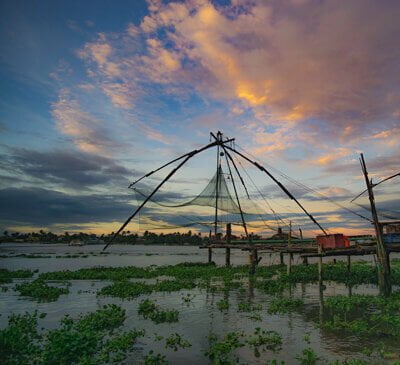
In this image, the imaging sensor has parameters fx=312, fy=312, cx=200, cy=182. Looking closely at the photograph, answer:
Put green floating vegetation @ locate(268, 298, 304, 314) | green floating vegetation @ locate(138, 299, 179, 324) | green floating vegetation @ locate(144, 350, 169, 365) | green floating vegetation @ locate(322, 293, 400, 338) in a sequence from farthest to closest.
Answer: green floating vegetation @ locate(268, 298, 304, 314), green floating vegetation @ locate(138, 299, 179, 324), green floating vegetation @ locate(322, 293, 400, 338), green floating vegetation @ locate(144, 350, 169, 365)

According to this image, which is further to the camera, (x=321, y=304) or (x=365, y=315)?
(x=321, y=304)

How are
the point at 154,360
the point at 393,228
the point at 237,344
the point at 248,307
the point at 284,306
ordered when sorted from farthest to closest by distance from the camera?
the point at 393,228 → the point at 284,306 → the point at 248,307 → the point at 237,344 → the point at 154,360

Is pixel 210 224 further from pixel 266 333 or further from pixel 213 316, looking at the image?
pixel 266 333

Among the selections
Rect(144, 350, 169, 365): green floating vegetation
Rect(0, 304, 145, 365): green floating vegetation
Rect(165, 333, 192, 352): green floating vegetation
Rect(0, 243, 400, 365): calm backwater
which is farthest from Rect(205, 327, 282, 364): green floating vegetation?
Rect(0, 304, 145, 365): green floating vegetation

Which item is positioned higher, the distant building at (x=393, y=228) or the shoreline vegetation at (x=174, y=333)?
the distant building at (x=393, y=228)

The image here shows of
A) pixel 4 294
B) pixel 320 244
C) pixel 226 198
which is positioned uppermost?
pixel 226 198

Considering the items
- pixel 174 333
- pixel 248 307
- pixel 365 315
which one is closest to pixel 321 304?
pixel 365 315

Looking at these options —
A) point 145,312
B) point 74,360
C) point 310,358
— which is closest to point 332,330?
point 310,358

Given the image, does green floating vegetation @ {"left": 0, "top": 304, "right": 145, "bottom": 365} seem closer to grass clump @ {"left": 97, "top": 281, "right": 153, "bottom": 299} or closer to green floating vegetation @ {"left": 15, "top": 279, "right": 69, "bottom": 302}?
green floating vegetation @ {"left": 15, "top": 279, "right": 69, "bottom": 302}

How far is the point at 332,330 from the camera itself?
32.6ft

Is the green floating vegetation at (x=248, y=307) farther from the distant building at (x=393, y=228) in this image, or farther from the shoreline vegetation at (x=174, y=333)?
the distant building at (x=393, y=228)

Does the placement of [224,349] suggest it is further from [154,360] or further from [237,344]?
[154,360]

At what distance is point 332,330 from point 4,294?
15750mm

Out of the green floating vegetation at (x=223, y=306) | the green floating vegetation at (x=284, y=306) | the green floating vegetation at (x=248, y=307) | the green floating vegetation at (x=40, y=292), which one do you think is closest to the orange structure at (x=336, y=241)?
the green floating vegetation at (x=284, y=306)
